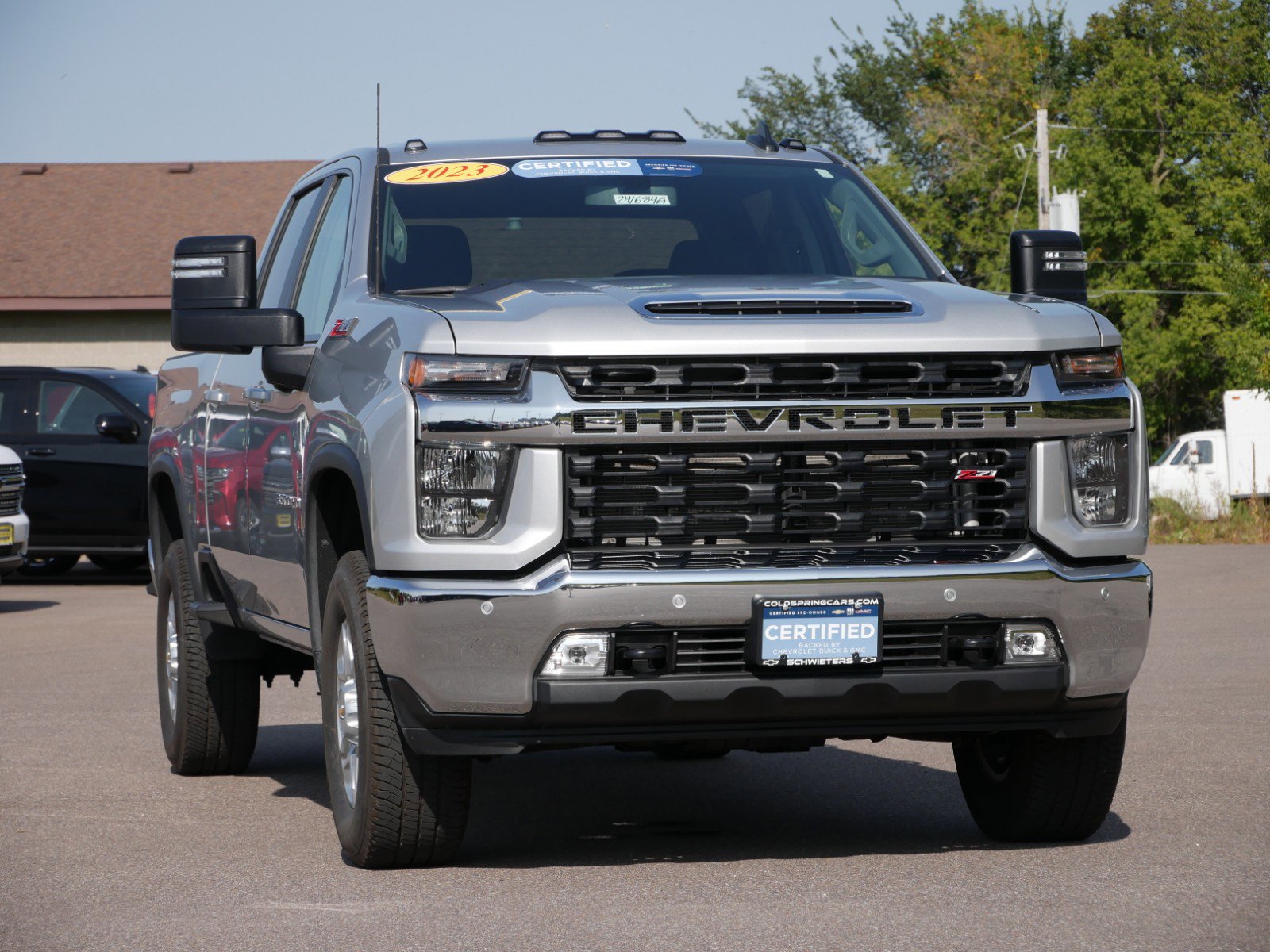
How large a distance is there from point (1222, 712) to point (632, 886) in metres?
5.00

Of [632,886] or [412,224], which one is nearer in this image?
[632,886]

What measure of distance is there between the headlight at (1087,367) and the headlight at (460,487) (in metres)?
1.61

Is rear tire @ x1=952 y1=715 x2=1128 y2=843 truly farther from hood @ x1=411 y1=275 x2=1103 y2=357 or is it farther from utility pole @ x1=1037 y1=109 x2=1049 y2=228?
utility pole @ x1=1037 y1=109 x2=1049 y2=228

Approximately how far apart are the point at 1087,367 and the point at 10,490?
44.8 feet

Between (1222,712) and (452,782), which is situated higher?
(452,782)

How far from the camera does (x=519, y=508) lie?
532 centimetres

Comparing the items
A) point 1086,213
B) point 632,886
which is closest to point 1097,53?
point 1086,213

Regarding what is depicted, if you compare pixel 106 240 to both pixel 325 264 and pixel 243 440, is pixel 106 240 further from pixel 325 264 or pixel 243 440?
pixel 325 264

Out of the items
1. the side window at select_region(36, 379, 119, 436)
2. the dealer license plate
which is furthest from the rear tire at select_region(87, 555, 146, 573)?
the dealer license plate

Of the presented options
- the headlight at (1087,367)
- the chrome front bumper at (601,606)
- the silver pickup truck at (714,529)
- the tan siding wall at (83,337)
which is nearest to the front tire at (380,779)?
the silver pickup truck at (714,529)

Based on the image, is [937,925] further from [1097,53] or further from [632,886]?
[1097,53]

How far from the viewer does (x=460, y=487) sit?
17.7 feet

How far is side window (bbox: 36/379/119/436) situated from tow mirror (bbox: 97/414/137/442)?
0.28 metres

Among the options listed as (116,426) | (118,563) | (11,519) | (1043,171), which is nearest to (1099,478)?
(11,519)
